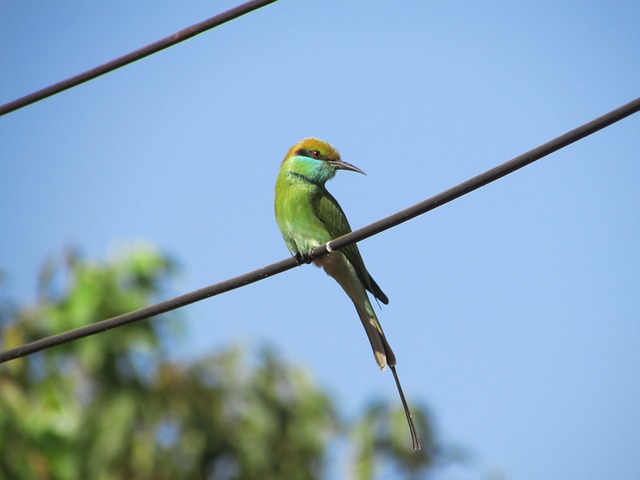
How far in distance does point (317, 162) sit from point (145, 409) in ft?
6.22

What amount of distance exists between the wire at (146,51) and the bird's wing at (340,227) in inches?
59.4

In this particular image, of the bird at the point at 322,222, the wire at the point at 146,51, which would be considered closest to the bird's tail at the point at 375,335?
the bird at the point at 322,222

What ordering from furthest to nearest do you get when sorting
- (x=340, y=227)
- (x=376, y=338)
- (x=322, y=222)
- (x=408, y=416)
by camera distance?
(x=340, y=227) < (x=322, y=222) < (x=376, y=338) < (x=408, y=416)

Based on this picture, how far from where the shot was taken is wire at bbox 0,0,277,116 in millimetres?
2781

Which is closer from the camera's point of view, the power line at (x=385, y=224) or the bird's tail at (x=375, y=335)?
the power line at (x=385, y=224)

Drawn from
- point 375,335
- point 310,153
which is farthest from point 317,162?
point 375,335

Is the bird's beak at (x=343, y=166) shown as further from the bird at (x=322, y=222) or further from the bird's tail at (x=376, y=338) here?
the bird's tail at (x=376, y=338)

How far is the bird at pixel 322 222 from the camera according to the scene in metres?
3.95

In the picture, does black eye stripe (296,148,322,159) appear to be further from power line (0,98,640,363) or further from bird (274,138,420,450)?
power line (0,98,640,363)

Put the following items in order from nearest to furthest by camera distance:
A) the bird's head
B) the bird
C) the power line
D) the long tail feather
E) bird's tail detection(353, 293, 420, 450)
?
the power line → the long tail feather → bird's tail detection(353, 293, 420, 450) → the bird → the bird's head

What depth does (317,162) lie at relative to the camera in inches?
174

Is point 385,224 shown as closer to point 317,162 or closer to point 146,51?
point 146,51

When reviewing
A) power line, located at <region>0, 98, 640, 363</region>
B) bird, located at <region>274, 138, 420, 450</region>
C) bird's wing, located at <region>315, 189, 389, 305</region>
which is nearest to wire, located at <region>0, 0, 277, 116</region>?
power line, located at <region>0, 98, 640, 363</region>

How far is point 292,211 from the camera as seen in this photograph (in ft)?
13.9
